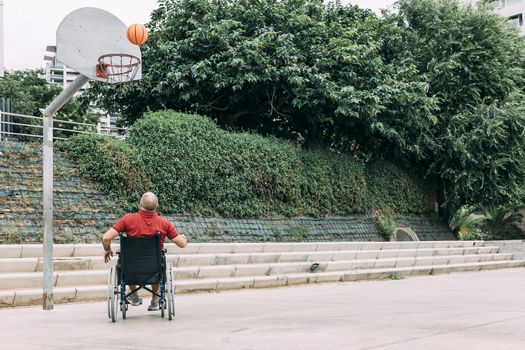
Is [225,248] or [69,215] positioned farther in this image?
[225,248]

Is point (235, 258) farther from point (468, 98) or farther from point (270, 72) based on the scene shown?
point (468, 98)

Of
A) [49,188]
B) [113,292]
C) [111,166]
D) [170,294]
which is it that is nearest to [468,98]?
[111,166]

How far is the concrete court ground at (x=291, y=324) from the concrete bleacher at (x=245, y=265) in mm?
857

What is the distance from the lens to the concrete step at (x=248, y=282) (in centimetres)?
1048

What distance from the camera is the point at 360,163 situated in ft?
79.9

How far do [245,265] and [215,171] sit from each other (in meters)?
3.87

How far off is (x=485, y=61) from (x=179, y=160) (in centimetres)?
1381

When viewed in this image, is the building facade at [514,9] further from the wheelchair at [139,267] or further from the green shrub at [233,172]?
the wheelchair at [139,267]

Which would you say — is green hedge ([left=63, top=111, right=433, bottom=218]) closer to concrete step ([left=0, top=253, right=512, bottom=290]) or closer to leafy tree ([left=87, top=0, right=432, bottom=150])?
leafy tree ([left=87, top=0, right=432, bottom=150])

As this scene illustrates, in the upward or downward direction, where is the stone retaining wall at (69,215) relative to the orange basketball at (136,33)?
downward

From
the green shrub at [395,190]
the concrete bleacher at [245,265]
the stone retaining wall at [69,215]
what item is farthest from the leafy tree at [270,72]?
the concrete bleacher at [245,265]

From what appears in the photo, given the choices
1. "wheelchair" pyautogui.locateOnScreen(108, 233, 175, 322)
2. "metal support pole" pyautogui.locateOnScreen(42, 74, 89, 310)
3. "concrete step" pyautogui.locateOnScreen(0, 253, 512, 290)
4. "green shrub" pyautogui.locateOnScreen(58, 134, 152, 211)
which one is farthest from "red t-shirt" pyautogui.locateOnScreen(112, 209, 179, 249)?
"green shrub" pyautogui.locateOnScreen(58, 134, 152, 211)

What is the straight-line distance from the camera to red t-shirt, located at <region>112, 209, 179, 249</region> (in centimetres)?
869

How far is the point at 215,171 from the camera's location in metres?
18.2
